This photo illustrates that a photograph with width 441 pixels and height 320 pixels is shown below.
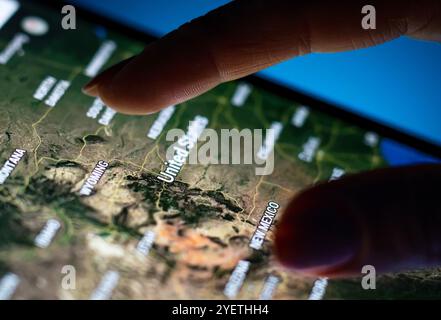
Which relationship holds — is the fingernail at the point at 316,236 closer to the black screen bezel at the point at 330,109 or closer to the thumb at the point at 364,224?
the thumb at the point at 364,224

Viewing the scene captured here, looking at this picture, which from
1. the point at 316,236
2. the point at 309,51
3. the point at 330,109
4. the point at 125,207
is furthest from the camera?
the point at 330,109

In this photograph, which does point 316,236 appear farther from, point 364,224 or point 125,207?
point 125,207

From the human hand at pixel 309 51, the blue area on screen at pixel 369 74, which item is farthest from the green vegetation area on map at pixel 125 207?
the blue area on screen at pixel 369 74

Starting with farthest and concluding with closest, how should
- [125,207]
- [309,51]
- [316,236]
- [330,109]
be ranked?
[330,109] → [309,51] → [125,207] → [316,236]

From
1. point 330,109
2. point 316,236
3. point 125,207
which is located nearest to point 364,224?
point 316,236

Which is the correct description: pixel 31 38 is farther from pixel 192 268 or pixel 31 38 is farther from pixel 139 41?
pixel 192 268

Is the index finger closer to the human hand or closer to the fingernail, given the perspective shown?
the human hand
